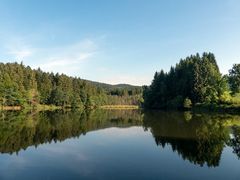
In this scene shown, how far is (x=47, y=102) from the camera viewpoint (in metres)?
136

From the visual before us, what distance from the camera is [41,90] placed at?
133375mm

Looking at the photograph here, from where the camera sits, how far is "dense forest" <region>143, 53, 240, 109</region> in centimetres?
8838

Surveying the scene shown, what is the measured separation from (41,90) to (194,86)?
69619 millimetres

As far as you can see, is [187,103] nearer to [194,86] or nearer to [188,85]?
[194,86]

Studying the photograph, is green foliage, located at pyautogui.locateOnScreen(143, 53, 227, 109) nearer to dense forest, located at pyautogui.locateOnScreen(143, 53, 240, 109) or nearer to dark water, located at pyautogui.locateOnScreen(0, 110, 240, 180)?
dense forest, located at pyautogui.locateOnScreen(143, 53, 240, 109)

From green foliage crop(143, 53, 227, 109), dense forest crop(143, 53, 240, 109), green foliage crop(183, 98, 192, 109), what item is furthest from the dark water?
green foliage crop(183, 98, 192, 109)

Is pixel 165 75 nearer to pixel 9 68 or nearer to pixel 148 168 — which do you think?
pixel 9 68

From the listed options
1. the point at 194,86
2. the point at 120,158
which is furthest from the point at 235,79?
the point at 120,158

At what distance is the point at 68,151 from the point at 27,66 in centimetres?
13752

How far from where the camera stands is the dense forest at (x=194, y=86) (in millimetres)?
88375

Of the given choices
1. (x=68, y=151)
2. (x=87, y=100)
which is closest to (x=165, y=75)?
(x=87, y=100)

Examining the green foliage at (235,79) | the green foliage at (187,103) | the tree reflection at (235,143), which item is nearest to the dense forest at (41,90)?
the green foliage at (187,103)

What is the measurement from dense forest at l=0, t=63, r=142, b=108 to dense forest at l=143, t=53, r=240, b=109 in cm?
3761

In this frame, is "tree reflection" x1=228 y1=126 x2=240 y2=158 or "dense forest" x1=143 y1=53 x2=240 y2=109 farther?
"dense forest" x1=143 y1=53 x2=240 y2=109
